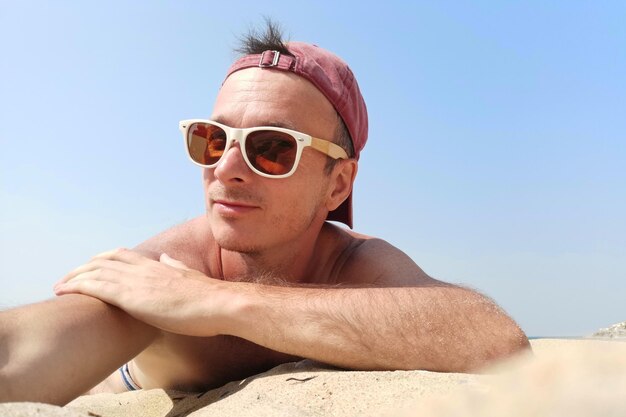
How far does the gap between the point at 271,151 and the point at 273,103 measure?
270mm

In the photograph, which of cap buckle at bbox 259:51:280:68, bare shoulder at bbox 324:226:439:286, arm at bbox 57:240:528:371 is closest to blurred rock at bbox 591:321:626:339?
arm at bbox 57:240:528:371

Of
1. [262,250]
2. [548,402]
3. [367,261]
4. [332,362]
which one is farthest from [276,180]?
[548,402]

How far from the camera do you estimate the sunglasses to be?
3051 millimetres

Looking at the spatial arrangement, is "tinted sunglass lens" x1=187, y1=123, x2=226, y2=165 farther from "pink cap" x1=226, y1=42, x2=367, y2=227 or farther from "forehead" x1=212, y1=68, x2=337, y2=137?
"pink cap" x1=226, y1=42, x2=367, y2=227

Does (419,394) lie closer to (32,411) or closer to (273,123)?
(32,411)

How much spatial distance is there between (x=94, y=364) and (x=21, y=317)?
1.04 feet

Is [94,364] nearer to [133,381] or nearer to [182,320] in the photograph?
[182,320]

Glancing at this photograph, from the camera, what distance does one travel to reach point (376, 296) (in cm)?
235

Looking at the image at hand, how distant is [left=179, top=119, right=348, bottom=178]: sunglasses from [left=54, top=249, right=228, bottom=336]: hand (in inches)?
29.0

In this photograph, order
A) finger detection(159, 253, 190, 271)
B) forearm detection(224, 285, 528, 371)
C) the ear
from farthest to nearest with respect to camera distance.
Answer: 1. the ear
2. finger detection(159, 253, 190, 271)
3. forearm detection(224, 285, 528, 371)

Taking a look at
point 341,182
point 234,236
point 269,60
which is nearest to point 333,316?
point 234,236

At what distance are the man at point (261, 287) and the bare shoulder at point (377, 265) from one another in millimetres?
11

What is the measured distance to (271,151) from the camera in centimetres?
310

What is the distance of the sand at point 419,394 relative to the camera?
0.87 m
